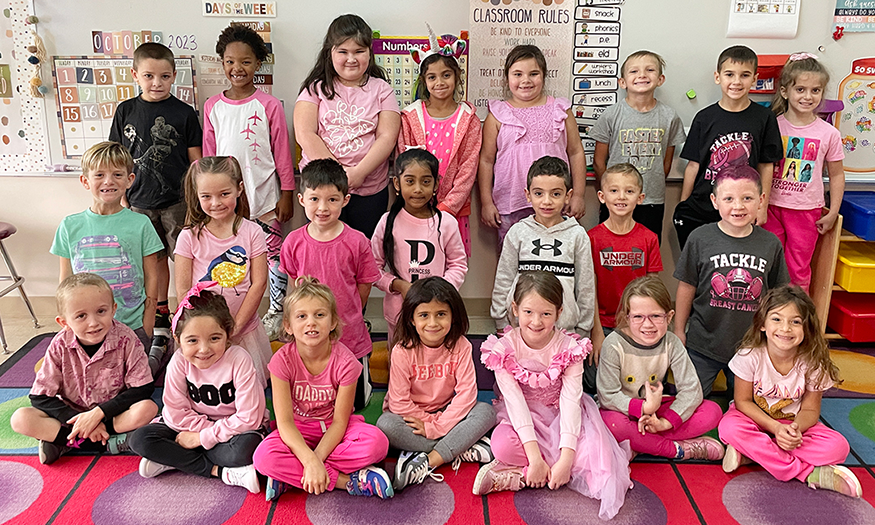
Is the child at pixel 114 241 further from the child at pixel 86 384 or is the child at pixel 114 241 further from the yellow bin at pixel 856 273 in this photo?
the yellow bin at pixel 856 273

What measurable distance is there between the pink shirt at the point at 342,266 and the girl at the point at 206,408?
35cm

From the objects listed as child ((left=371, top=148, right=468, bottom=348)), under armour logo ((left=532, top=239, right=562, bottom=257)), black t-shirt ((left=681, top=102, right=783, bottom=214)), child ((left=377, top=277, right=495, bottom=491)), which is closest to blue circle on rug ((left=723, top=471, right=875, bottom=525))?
child ((left=377, top=277, right=495, bottom=491))

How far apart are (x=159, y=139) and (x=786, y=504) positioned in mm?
2635

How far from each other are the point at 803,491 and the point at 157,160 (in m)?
2.65

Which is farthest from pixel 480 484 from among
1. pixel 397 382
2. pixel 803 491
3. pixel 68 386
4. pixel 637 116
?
pixel 637 116

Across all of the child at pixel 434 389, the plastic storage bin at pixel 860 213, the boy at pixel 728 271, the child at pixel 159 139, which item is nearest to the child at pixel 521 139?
the boy at pixel 728 271

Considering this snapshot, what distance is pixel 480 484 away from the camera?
200cm

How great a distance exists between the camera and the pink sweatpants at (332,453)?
6.48 ft

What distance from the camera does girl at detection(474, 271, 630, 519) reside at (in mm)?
2008

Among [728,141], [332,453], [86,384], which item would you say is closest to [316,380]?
[332,453]

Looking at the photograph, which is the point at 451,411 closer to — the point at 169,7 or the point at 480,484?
the point at 480,484

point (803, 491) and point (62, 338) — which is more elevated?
point (62, 338)

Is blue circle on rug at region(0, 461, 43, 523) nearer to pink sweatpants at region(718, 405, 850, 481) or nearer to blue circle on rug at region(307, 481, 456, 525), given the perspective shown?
blue circle on rug at region(307, 481, 456, 525)

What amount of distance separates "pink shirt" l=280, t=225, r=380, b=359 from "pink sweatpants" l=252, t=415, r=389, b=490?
0.43 meters
